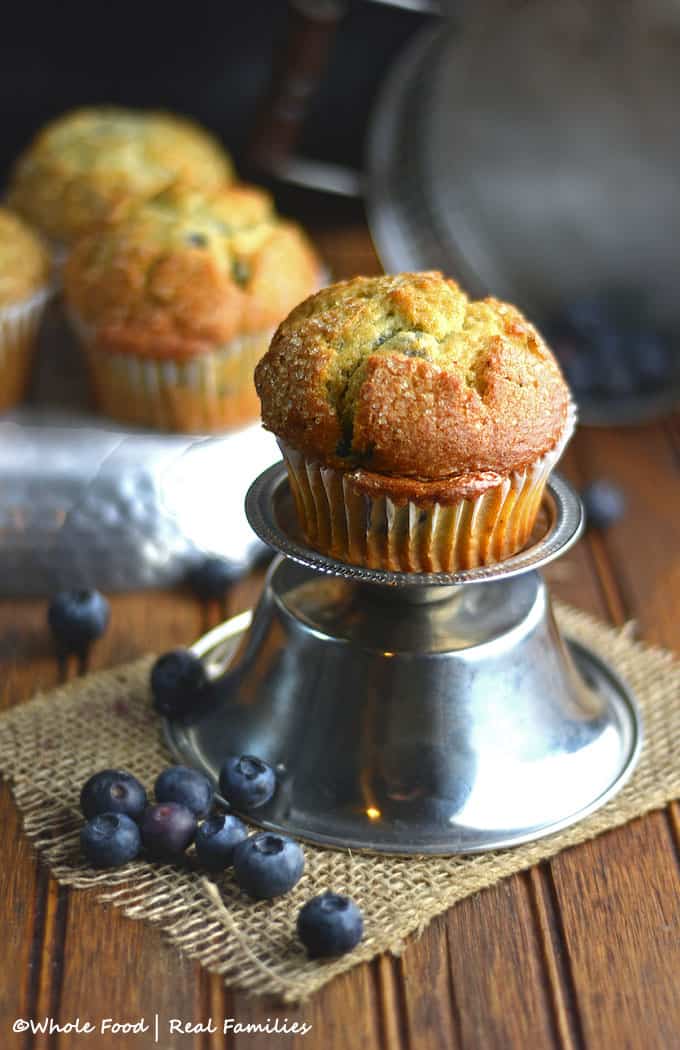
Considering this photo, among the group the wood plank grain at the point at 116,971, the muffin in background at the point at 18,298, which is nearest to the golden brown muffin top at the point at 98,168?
the muffin in background at the point at 18,298

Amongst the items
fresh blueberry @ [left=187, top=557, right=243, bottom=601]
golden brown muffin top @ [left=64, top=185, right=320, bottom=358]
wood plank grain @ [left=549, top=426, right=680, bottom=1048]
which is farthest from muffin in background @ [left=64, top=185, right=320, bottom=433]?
wood plank grain @ [left=549, top=426, right=680, bottom=1048]

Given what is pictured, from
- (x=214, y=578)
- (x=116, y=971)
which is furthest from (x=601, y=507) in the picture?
(x=116, y=971)

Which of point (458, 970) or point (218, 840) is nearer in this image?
point (458, 970)

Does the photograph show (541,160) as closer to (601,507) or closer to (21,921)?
(601,507)

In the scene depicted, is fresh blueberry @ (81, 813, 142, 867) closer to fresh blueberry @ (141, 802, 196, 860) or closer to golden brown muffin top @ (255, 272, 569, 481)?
fresh blueberry @ (141, 802, 196, 860)

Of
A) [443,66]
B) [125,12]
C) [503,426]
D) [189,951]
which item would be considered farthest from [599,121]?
[189,951]

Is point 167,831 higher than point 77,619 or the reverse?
higher

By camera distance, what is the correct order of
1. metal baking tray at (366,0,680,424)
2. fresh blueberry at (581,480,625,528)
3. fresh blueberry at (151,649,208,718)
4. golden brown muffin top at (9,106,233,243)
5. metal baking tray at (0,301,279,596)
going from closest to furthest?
fresh blueberry at (151,649,208,718), metal baking tray at (0,301,279,596), fresh blueberry at (581,480,625,528), golden brown muffin top at (9,106,233,243), metal baking tray at (366,0,680,424)

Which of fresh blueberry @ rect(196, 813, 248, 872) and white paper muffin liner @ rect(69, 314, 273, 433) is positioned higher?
fresh blueberry @ rect(196, 813, 248, 872)
